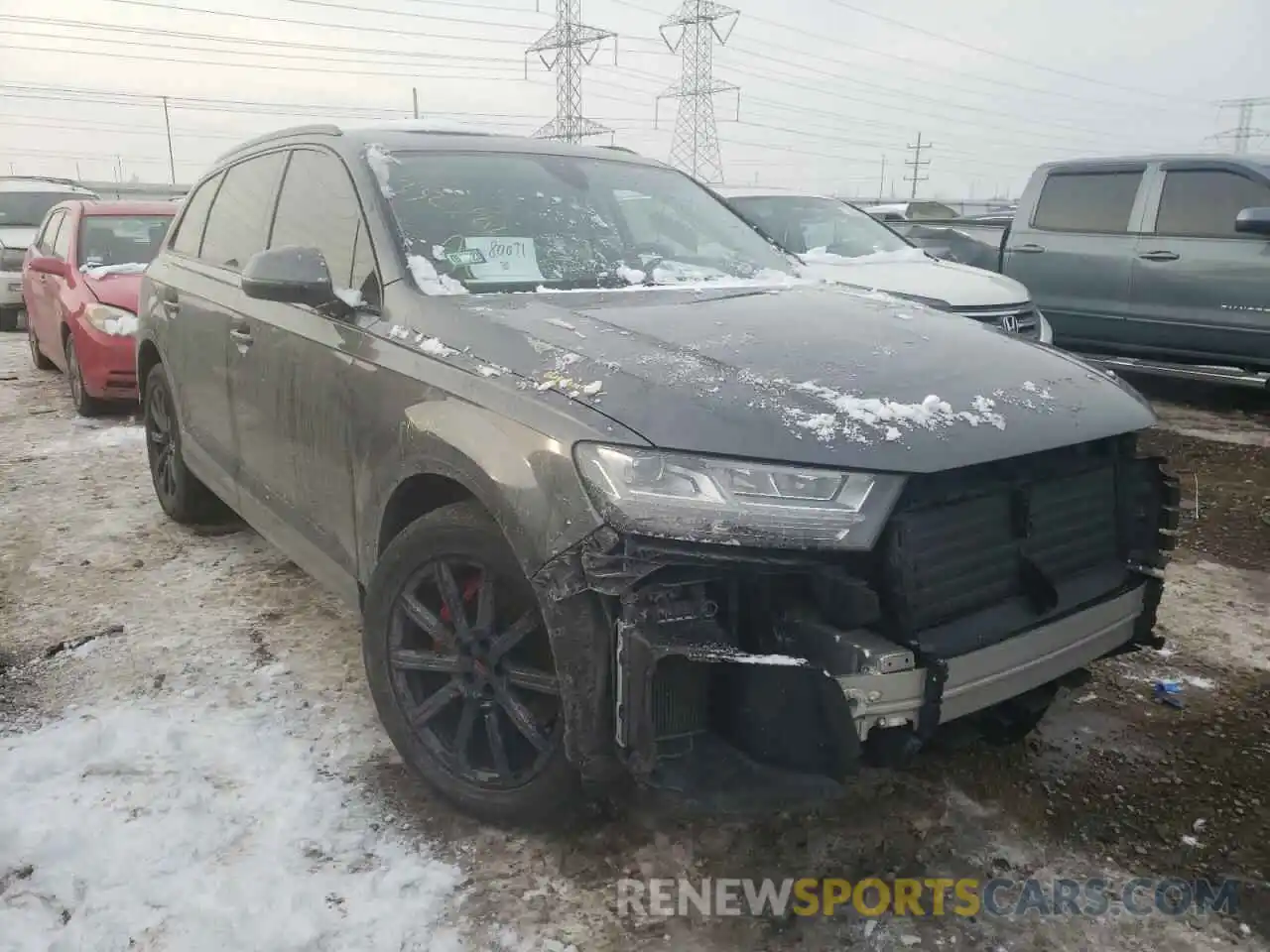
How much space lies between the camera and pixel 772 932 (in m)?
2.17

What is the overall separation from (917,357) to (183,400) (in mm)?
3281

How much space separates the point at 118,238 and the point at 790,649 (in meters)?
7.96

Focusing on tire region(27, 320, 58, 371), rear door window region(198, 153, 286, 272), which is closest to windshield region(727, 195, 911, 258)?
rear door window region(198, 153, 286, 272)

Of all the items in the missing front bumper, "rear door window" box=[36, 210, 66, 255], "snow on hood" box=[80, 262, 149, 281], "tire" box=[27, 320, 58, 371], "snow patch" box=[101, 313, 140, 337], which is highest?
"rear door window" box=[36, 210, 66, 255]

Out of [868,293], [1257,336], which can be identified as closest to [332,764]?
[868,293]

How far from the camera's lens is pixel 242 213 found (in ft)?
13.0

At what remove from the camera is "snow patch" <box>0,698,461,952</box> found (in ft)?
→ 7.07

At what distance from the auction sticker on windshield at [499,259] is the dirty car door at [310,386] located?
0.27 m

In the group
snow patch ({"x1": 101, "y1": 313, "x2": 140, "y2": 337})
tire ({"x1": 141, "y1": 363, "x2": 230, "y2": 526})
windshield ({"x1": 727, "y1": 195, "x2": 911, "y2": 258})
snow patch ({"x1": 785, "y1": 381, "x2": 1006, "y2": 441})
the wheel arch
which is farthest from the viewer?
windshield ({"x1": 727, "y1": 195, "x2": 911, "y2": 258})

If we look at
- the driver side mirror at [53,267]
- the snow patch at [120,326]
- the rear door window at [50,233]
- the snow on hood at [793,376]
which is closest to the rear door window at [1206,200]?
the snow on hood at [793,376]

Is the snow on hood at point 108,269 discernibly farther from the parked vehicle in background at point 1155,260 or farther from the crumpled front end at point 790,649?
the parked vehicle in background at point 1155,260

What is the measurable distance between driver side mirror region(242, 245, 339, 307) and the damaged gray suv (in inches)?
0.5

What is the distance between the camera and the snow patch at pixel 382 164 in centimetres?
298

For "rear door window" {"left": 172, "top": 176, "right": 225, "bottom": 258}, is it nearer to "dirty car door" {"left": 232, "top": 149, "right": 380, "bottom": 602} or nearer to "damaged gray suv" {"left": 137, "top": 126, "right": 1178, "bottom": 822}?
"dirty car door" {"left": 232, "top": 149, "right": 380, "bottom": 602}
